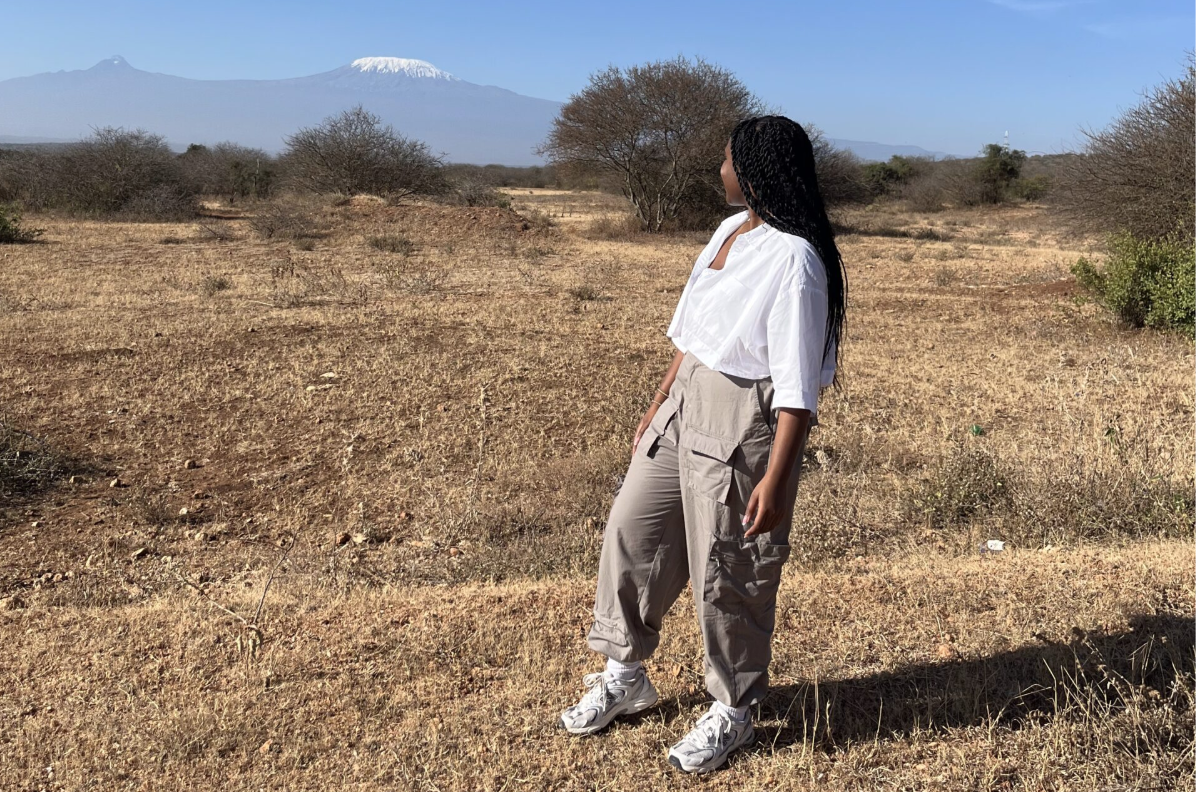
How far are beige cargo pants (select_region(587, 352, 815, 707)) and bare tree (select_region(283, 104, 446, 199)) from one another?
27015 millimetres

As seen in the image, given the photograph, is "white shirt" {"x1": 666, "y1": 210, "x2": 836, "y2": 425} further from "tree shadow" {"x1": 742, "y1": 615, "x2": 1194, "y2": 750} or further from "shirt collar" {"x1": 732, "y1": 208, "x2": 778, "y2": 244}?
"tree shadow" {"x1": 742, "y1": 615, "x2": 1194, "y2": 750}

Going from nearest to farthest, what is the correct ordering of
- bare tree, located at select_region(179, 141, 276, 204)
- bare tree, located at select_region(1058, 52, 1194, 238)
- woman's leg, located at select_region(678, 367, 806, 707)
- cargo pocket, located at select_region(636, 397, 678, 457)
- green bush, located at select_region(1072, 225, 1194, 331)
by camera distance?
woman's leg, located at select_region(678, 367, 806, 707)
cargo pocket, located at select_region(636, 397, 678, 457)
green bush, located at select_region(1072, 225, 1194, 331)
bare tree, located at select_region(1058, 52, 1194, 238)
bare tree, located at select_region(179, 141, 276, 204)

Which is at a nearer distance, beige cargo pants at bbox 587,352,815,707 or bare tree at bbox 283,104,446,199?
beige cargo pants at bbox 587,352,815,707

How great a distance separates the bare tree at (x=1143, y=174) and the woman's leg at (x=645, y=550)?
47.5 feet

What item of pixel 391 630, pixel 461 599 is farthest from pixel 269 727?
pixel 461 599

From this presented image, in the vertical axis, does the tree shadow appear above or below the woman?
below

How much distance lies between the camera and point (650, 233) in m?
22.8


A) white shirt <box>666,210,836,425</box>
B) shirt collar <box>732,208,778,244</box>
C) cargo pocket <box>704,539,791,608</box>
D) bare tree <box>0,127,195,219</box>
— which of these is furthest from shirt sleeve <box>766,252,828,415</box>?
bare tree <box>0,127,195,219</box>

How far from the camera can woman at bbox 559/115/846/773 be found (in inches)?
74.4

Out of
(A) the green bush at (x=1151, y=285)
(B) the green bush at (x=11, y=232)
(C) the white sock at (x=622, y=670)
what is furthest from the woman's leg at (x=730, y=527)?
(B) the green bush at (x=11, y=232)

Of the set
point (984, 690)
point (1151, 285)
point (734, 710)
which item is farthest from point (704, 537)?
point (1151, 285)

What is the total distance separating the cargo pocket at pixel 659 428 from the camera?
2127mm

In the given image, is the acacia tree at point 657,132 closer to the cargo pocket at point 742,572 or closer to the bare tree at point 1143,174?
the bare tree at point 1143,174

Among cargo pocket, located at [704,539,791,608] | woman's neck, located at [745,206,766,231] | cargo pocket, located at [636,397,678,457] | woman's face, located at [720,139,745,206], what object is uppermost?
woman's face, located at [720,139,745,206]
